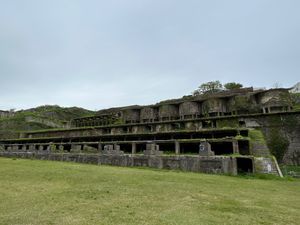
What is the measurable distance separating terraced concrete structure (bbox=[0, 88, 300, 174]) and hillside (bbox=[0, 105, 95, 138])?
7.69 meters

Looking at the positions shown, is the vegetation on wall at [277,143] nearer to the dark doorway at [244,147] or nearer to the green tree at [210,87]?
the dark doorway at [244,147]

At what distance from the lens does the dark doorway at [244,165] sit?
55.2ft

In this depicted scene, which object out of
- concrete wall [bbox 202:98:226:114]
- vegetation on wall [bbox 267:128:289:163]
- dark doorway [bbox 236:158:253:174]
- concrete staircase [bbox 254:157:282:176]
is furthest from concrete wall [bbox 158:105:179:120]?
concrete staircase [bbox 254:157:282:176]

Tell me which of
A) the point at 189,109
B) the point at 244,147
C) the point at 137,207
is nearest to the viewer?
the point at 137,207

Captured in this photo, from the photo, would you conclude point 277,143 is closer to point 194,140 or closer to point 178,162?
point 194,140

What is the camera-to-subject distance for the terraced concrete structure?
18.0m

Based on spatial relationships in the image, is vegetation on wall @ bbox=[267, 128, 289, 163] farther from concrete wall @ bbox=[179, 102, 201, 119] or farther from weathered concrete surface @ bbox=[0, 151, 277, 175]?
concrete wall @ bbox=[179, 102, 201, 119]

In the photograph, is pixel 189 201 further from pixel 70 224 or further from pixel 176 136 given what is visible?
pixel 176 136

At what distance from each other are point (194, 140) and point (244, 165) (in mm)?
4869

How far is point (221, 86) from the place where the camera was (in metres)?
61.9

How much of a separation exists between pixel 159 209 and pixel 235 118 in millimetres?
27612

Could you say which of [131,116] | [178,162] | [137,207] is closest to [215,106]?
[131,116]

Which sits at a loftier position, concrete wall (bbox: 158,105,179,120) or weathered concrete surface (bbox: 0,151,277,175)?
concrete wall (bbox: 158,105,179,120)

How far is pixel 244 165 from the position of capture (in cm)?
1809
